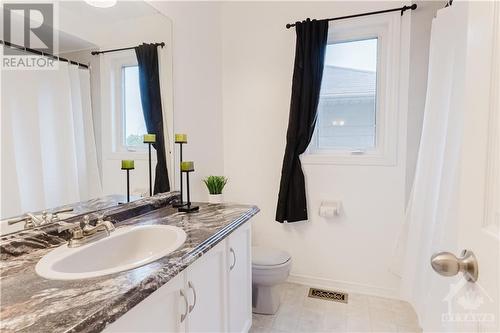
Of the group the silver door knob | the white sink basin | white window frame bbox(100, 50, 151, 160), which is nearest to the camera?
the silver door knob

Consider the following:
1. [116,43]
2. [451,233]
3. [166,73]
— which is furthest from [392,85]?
[116,43]

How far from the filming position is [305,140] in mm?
2414

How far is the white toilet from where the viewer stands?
80.4 inches

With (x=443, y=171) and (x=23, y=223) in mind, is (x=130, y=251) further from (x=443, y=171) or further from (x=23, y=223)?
(x=443, y=171)

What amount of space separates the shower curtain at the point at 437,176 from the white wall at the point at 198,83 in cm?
161

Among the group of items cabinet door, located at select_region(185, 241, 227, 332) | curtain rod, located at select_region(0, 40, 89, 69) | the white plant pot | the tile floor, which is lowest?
the tile floor

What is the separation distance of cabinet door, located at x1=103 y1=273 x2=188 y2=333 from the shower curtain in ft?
4.59

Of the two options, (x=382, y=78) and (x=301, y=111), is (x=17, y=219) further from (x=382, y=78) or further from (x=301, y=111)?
(x=382, y=78)

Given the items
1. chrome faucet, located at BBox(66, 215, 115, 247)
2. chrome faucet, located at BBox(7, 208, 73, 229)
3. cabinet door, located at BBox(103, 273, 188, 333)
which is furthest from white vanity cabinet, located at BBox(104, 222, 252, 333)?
chrome faucet, located at BBox(7, 208, 73, 229)

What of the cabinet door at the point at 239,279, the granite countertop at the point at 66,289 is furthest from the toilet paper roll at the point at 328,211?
the granite countertop at the point at 66,289

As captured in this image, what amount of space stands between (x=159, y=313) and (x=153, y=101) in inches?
51.3

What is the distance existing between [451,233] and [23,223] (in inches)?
79.6

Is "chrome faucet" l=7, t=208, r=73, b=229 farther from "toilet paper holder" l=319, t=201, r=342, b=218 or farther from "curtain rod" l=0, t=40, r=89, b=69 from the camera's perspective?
"toilet paper holder" l=319, t=201, r=342, b=218

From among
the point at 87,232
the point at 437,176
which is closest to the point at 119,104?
the point at 87,232
